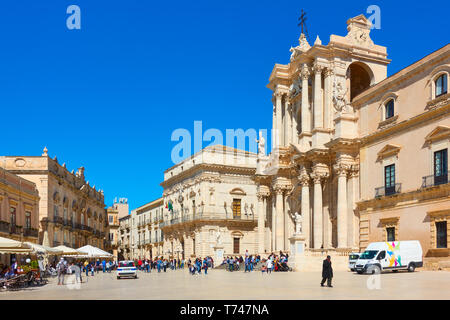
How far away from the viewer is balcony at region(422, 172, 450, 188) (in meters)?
25.2

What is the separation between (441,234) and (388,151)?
5.92m

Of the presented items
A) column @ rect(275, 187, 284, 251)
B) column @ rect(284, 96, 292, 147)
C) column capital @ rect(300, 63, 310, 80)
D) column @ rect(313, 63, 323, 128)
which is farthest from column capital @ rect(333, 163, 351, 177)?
column @ rect(284, 96, 292, 147)

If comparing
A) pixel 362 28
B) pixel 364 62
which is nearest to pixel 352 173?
pixel 364 62

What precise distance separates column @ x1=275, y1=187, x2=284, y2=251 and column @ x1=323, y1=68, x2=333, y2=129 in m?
6.93

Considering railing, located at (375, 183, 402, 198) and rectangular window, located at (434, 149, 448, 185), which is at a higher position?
rectangular window, located at (434, 149, 448, 185)

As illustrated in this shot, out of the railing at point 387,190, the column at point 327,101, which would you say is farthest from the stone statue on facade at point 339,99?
the railing at point 387,190

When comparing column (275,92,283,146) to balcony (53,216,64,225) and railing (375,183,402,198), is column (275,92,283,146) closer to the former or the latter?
railing (375,183,402,198)

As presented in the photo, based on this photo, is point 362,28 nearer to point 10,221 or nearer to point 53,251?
point 53,251

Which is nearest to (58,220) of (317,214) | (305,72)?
(317,214)

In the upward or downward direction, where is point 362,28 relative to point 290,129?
upward

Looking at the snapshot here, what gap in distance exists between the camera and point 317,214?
3366 cm

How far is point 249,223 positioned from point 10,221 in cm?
2567

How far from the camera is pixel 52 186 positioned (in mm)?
46094
